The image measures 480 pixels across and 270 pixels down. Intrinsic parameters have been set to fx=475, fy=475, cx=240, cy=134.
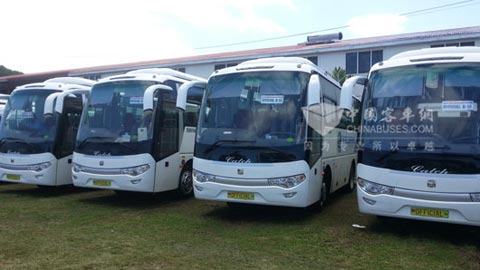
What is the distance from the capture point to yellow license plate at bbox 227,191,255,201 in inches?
330

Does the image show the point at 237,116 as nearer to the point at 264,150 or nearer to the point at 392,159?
the point at 264,150

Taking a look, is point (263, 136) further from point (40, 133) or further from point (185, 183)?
point (40, 133)

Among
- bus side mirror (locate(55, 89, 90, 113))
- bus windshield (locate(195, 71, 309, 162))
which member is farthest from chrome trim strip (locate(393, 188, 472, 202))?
bus side mirror (locate(55, 89, 90, 113))

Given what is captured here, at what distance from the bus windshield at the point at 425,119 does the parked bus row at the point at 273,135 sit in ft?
0.05

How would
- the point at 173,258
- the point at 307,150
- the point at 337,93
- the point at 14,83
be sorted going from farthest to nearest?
the point at 14,83 < the point at 337,93 < the point at 307,150 < the point at 173,258

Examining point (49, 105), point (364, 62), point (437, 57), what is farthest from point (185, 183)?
point (364, 62)

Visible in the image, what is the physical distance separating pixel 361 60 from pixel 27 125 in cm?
2204

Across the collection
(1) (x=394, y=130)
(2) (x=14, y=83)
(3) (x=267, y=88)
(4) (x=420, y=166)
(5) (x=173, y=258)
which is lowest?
(5) (x=173, y=258)

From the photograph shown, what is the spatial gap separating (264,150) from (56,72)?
3757cm

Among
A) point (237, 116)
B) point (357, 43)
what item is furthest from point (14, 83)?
point (237, 116)

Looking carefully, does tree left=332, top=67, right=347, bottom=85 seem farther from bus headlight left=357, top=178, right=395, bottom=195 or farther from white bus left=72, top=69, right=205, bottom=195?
bus headlight left=357, top=178, right=395, bottom=195

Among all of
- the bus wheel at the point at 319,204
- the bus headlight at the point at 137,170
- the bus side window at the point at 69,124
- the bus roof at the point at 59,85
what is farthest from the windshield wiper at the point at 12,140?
the bus wheel at the point at 319,204

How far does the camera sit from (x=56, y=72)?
137 ft

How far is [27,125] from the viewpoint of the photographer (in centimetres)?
1191
